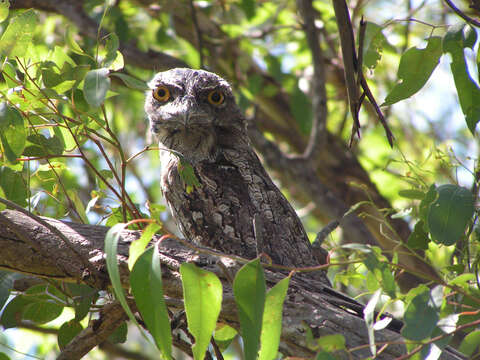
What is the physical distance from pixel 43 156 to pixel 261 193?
4.11 ft

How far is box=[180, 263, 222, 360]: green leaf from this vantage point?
1.38 meters

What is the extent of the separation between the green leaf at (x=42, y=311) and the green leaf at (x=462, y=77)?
1622 millimetres

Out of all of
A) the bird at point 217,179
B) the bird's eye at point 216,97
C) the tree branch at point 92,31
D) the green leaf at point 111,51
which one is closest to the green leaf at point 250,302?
the green leaf at point 111,51

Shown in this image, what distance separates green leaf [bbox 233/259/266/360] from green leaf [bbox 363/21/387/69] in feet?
3.29

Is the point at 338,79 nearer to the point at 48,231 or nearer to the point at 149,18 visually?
the point at 149,18

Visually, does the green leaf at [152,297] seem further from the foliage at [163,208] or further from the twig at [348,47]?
the twig at [348,47]

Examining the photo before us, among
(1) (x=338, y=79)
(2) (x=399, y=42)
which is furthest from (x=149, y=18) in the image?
(2) (x=399, y=42)

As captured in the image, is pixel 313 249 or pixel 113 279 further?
pixel 313 249

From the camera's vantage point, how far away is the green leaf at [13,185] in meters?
1.98

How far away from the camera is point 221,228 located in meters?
2.72

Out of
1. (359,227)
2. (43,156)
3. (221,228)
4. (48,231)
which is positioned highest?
(43,156)

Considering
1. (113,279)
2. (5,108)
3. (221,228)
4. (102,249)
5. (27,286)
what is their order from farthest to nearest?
1. (221,228)
2. (27,286)
3. (102,249)
4. (5,108)
5. (113,279)

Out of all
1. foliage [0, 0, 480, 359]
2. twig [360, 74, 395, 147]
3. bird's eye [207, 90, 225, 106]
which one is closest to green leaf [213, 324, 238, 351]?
foliage [0, 0, 480, 359]

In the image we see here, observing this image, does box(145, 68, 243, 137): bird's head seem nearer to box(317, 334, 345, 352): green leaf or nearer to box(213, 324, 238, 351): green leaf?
box(213, 324, 238, 351): green leaf
